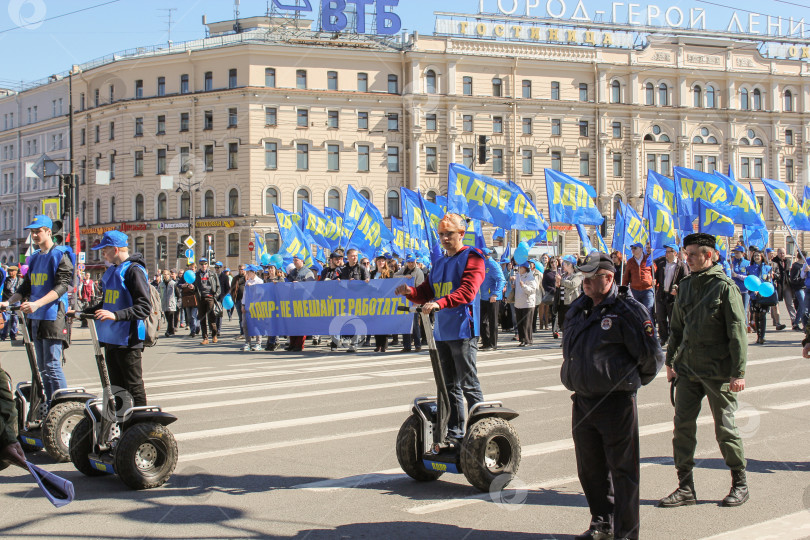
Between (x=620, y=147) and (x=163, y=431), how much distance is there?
65694mm

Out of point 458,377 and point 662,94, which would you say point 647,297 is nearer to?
point 458,377

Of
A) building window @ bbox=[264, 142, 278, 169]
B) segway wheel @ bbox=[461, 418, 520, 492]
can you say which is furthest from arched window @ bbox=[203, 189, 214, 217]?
segway wheel @ bbox=[461, 418, 520, 492]

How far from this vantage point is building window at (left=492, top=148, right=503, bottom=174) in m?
65.7

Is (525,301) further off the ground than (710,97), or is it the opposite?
(710,97)

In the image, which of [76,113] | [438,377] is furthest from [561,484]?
[76,113]

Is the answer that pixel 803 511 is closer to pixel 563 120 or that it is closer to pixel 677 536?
pixel 677 536

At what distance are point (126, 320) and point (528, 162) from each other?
6183 cm

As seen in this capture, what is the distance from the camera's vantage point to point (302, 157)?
6272cm

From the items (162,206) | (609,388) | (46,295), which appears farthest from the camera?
(162,206)

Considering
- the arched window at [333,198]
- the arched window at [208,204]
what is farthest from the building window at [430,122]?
the arched window at [208,204]

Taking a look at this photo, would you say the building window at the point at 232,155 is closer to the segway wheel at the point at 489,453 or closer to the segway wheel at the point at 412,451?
the segway wheel at the point at 412,451

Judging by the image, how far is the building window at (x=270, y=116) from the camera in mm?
61812

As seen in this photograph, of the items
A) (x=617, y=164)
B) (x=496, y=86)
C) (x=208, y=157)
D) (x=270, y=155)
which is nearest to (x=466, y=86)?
(x=496, y=86)

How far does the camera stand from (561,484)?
6.22 meters
